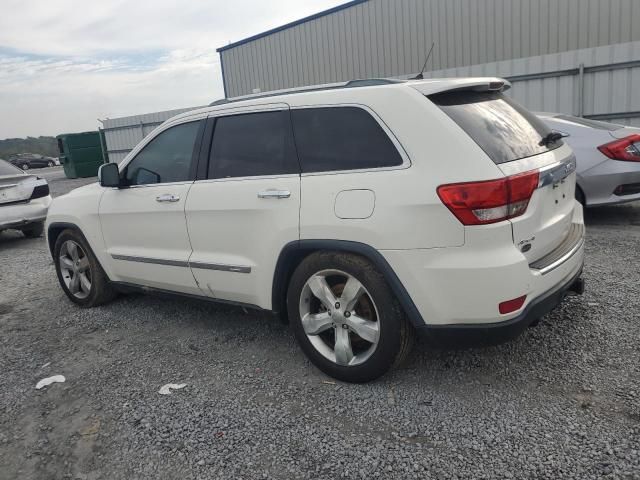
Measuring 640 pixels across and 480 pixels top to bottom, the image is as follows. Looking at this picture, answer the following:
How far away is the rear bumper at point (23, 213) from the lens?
27.4 feet

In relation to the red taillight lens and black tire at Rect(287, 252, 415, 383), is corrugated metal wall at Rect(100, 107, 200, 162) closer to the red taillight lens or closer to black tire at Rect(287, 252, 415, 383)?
black tire at Rect(287, 252, 415, 383)

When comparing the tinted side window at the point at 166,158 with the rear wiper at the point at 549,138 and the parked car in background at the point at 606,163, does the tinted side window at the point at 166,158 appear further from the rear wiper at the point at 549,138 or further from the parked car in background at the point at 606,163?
the parked car in background at the point at 606,163

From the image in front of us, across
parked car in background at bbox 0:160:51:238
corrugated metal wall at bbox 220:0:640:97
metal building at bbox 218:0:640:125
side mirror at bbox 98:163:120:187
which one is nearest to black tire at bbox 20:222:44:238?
parked car in background at bbox 0:160:51:238

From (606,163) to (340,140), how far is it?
14.8ft

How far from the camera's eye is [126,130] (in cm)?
2112

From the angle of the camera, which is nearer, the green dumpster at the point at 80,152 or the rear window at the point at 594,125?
the rear window at the point at 594,125

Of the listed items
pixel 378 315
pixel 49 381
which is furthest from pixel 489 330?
pixel 49 381

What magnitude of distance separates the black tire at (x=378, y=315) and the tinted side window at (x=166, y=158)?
132 cm

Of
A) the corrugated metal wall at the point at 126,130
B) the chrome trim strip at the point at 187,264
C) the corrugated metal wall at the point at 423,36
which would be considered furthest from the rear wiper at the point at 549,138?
the corrugated metal wall at the point at 126,130

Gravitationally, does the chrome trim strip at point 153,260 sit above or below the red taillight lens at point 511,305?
above

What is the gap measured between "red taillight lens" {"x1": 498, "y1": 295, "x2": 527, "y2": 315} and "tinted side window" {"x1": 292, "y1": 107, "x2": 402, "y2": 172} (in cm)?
90

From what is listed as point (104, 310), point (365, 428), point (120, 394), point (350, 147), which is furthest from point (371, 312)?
point (104, 310)

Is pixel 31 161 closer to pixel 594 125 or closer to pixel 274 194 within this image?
pixel 594 125

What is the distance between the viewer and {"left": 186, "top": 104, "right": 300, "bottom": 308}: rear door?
3314mm
